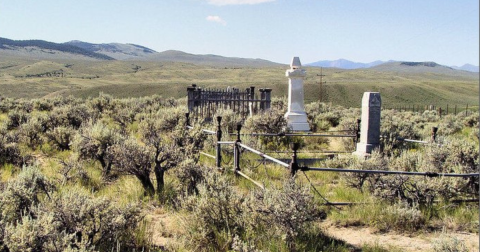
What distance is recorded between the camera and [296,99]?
15.3m

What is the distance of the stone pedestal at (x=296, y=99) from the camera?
49.3 feet

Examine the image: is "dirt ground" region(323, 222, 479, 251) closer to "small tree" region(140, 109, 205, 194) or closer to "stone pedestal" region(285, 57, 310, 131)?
"small tree" region(140, 109, 205, 194)

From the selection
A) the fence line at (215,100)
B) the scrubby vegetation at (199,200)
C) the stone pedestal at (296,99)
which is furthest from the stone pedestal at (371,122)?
the fence line at (215,100)

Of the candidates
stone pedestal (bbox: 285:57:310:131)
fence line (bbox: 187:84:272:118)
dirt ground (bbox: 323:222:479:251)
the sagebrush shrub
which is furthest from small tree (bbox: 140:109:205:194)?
the sagebrush shrub

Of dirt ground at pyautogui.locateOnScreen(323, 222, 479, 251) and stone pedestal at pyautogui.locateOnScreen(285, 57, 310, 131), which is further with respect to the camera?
stone pedestal at pyautogui.locateOnScreen(285, 57, 310, 131)

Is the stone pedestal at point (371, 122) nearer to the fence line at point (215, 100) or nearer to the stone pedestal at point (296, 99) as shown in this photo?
the stone pedestal at point (296, 99)

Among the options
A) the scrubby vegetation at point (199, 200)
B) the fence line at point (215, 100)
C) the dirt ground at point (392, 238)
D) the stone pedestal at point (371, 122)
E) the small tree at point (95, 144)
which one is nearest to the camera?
the scrubby vegetation at point (199, 200)

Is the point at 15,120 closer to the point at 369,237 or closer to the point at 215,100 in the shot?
the point at 215,100

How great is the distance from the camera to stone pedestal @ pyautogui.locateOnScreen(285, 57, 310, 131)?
15.0m

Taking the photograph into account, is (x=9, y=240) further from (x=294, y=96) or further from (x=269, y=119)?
(x=294, y=96)

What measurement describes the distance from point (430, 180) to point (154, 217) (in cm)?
441

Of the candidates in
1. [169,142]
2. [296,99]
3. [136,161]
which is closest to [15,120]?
[169,142]

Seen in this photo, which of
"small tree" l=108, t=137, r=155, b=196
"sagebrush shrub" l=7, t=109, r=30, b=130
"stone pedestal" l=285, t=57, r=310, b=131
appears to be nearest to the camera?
"small tree" l=108, t=137, r=155, b=196

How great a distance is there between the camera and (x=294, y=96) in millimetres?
15305
